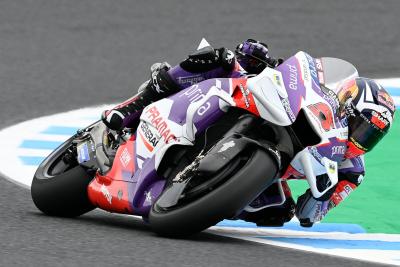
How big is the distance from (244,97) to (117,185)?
954mm

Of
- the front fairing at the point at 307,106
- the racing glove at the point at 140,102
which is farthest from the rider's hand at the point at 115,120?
the front fairing at the point at 307,106

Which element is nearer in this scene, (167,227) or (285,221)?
(167,227)

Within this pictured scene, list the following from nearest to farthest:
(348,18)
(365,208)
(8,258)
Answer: (8,258) < (365,208) < (348,18)

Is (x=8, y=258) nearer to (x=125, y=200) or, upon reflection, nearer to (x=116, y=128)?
(x=125, y=200)

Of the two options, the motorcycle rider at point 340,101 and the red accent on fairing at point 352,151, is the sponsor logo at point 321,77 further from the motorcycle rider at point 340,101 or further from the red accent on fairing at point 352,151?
the red accent on fairing at point 352,151

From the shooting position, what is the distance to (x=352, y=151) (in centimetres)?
780

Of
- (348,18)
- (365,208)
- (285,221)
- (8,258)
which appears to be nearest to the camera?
(8,258)

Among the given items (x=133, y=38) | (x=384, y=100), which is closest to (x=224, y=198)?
(x=384, y=100)

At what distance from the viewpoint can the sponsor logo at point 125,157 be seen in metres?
7.92

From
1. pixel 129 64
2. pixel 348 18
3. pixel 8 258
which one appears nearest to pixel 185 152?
pixel 8 258

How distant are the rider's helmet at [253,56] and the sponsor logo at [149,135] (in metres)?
0.72

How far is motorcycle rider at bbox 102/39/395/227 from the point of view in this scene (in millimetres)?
7785

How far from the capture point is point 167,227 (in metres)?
7.14

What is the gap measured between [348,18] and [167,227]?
30.5ft
